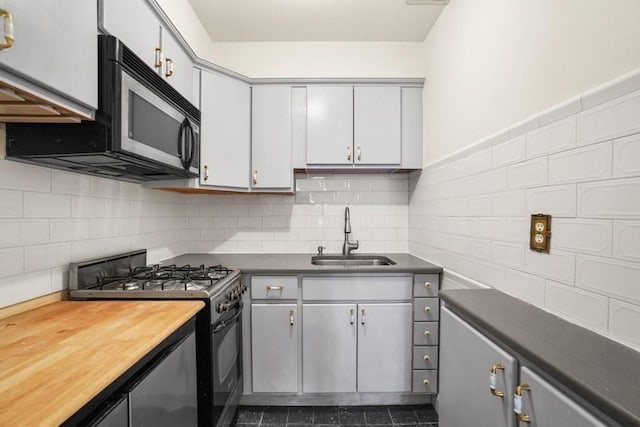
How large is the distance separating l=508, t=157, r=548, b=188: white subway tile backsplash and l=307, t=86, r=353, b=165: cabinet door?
122 centimetres

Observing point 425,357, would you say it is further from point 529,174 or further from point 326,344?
point 529,174

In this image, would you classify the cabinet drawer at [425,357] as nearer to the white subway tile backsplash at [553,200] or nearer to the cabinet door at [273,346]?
the cabinet door at [273,346]

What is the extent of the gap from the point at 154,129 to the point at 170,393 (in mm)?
1062

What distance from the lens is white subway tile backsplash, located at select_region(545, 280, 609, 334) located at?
0.88 metres

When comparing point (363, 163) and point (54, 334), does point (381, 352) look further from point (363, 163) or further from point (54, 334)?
point (54, 334)

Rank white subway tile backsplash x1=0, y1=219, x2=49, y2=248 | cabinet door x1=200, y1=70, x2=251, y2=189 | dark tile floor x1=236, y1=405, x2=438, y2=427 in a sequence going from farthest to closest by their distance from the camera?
cabinet door x1=200, y1=70, x2=251, y2=189, dark tile floor x1=236, y1=405, x2=438, y2=427, white subway tile backsplash x1=0, y1=219, x2=49, y2=248

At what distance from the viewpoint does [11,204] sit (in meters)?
1.12

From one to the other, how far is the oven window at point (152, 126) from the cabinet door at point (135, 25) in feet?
0.81

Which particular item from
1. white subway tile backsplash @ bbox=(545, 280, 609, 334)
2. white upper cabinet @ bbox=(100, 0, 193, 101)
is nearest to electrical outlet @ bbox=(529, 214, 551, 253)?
white subway tile backsplash @ bbox=(545, 280, 609, 334)

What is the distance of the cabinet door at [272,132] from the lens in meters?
2.30

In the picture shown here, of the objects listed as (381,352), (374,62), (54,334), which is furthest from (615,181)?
(374,62)

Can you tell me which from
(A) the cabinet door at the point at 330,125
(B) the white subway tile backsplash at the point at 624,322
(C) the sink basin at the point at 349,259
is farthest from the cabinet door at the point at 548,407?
(A) the cabinet door at the point at 330,125

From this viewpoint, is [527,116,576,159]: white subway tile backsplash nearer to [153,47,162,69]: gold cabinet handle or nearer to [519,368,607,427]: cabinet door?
[519,368,607,427]: cabinet door

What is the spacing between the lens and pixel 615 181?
84 centimetres
